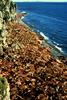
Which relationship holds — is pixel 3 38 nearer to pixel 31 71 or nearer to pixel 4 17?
pixel 31 71

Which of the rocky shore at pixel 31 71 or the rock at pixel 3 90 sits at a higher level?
the rock at pixel 3 90

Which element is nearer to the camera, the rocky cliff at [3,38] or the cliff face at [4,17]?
the rocky cliff at [3,38]

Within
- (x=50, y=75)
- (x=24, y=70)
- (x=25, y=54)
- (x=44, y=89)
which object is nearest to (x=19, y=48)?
(x=25, y=54)

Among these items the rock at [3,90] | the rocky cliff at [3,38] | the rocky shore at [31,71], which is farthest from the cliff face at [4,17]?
the rock at [3,90]

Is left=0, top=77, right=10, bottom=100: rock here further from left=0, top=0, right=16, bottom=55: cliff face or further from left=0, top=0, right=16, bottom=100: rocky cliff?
left=0, top=0, right=16, bottom=55: cliff face

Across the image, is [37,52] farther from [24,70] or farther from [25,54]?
[24,70]

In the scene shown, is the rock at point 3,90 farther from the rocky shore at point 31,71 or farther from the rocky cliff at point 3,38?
the rocky shore at point 31,71

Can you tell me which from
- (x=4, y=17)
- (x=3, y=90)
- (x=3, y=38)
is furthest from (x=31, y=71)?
(x=4, y=17)

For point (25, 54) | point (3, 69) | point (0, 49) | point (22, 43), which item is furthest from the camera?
point (22, 43)
